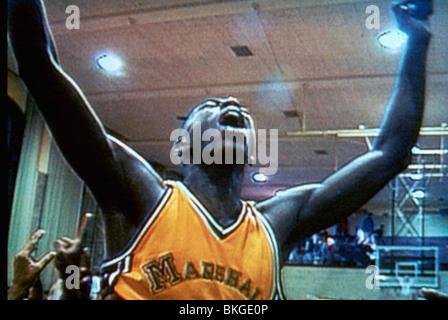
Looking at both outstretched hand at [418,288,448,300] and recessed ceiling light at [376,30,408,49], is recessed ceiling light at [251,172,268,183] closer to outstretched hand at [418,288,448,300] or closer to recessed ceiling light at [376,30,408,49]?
recessed ceiling light at [376,30,408,49]

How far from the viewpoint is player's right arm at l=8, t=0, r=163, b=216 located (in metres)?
0.59

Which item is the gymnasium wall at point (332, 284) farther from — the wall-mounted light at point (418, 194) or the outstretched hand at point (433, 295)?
the outstretched hand at point (433, 295)

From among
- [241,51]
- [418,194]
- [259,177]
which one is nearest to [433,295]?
[241,51]

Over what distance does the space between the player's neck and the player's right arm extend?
0.07m

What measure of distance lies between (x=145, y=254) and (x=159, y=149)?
3550 mm

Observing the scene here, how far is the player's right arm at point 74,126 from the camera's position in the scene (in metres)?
0.59

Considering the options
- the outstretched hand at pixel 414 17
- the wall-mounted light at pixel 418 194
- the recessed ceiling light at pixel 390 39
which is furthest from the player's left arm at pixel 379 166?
the wall-mounted light at pixel 418 194

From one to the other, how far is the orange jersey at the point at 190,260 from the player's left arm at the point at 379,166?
0.08 meters

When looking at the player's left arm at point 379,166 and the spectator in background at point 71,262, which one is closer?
the player's left arm at point 379,166

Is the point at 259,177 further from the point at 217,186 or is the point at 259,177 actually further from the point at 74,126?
the point at 74,126

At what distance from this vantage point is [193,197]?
2.21 ft

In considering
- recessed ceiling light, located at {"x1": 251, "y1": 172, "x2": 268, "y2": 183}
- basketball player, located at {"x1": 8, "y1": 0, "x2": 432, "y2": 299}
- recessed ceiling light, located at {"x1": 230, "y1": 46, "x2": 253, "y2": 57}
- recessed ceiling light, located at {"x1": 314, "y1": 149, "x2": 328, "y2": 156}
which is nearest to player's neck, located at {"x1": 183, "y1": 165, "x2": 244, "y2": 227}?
basketball player, located at {"x1": 8, "y1": 0, "x2": 432, "y2": 299}

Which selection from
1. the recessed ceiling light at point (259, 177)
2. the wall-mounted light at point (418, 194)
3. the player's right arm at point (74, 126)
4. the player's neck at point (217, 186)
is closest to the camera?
the player's right arm at point (74, 126)

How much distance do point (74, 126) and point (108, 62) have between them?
217 cm
